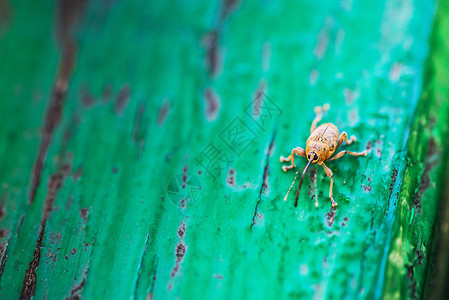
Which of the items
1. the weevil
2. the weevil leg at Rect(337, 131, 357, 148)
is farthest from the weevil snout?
the weevil leg at Rect(337, 131, 357, 148)

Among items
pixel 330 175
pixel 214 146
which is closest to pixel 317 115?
pixel 330 175

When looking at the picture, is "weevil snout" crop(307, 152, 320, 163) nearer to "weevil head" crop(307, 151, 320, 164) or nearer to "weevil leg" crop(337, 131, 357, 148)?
"weevil head" crop(307, 151, 320, 164)

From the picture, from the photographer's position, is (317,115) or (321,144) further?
(317,115)

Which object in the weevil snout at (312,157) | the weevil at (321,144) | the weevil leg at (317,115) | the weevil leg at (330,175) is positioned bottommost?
the weevil leg at (330,175)

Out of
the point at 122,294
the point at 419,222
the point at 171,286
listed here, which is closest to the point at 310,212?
the point at 419,222

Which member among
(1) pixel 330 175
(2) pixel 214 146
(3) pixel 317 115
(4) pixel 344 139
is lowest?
(1) pixel 330 175

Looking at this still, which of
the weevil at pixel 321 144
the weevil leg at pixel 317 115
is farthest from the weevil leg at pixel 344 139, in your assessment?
the weevil leg at pixel 317 115

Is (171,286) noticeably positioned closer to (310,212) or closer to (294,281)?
(294,281)

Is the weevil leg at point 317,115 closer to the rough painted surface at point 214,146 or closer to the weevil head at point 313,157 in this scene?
the rough painted surface at point 214,146

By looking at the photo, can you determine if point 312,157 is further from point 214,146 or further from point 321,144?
point 214,146
